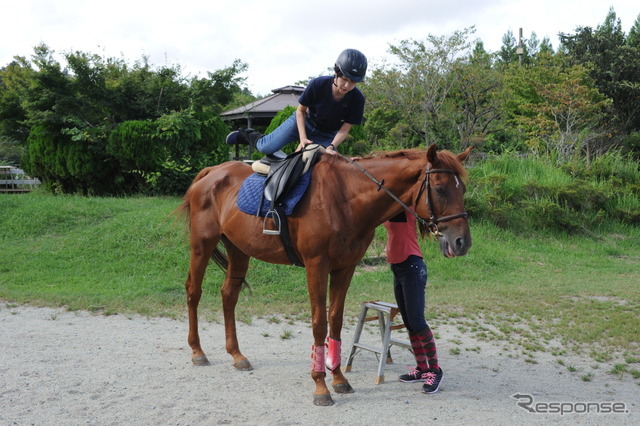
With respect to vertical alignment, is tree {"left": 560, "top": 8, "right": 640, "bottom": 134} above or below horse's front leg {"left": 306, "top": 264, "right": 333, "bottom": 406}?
above

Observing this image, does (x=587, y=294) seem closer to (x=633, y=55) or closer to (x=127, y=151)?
(x=127, y=151)

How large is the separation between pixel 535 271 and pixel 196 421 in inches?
326

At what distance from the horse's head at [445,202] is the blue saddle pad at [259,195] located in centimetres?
104

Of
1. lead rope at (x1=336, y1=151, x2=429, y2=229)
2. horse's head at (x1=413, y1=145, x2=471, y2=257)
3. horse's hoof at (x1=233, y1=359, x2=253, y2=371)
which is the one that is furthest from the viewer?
horse's hoof at (x1=233, y1=359, x2=253, y2=371)

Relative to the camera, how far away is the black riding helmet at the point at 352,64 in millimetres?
4477

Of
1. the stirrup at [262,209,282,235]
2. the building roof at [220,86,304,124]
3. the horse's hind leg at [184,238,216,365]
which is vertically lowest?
the horse's hind leg at [184,238,216,365]

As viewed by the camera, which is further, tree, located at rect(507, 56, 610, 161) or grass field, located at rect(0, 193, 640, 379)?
tree, located at rect(507, 56, 610, 161)

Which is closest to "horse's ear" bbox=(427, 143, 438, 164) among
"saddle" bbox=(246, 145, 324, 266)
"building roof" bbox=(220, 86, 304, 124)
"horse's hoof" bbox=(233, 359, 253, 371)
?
"saddle" bbox=(246, 145, 324, 266)

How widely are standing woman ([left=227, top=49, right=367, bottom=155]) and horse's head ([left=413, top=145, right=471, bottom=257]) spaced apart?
1.00 m

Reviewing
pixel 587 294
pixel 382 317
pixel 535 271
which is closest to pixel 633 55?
pixel 535 271

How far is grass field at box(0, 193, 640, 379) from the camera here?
7.04 metres

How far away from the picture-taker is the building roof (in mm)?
17828

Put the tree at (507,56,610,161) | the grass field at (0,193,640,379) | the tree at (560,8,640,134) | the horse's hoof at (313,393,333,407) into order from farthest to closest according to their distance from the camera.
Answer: the tree at (560,8,640,134) < the tree at (507,56,610,161) < the grass field at (0,193,640,379) < the horse's hoof at (313,393,333,407)

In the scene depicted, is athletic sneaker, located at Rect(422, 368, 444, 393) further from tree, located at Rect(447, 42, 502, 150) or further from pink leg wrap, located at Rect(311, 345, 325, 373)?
tree, located at Rect(447, 42, 502, 150)
